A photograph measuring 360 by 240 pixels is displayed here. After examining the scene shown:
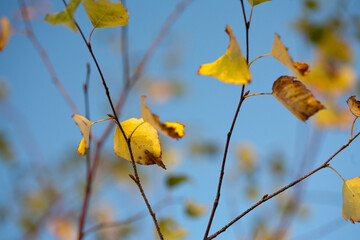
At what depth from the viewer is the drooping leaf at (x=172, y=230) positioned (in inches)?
19.6

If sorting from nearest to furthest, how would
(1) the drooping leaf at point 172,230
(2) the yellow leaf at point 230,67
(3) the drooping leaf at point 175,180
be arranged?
(2) the yellow leaf at point 230,67 → (1) the drooping leaf at point 172,230 → (3) the drooping leaf at point 175,180

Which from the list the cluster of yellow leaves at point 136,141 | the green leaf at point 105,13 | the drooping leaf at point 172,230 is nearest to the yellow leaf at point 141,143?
the cluster of yellow leaves at point 136,141

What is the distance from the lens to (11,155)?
5.58 ft

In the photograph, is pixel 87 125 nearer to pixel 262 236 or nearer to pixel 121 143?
pixel 121 143

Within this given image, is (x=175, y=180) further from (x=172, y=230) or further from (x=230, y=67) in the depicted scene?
(x=230, y=67)

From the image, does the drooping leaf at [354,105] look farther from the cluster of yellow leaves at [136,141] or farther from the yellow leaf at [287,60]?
the cluster of yellow leaves at [136,141]

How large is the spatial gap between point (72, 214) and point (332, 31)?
1.59m

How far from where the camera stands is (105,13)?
1.01 feet

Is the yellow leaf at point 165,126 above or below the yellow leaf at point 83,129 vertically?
below

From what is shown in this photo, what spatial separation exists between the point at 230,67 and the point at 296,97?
2.5 inches

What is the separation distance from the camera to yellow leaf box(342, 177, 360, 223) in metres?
0.28

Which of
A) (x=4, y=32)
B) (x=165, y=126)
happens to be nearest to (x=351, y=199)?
(x=165, y=126)

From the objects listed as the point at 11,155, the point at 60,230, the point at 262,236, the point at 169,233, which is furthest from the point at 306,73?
the point at 11,155

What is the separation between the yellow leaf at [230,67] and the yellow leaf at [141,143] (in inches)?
3.5
